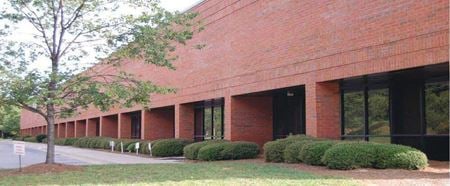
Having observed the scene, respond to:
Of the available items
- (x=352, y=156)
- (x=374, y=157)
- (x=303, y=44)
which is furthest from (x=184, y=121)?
(x=374, y=157)

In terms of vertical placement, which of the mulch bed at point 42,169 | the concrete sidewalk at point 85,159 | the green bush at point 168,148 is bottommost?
the concrete sidewalk at point 85,159

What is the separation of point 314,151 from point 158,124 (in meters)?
20.3

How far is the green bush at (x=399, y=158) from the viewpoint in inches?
563

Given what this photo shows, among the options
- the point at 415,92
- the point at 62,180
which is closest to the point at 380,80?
the point at 415,92

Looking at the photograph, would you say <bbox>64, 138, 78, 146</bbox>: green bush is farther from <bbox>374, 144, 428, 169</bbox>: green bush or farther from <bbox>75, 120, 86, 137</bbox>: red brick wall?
<bbox>374, 144, 428, 169</bbox>: green bush

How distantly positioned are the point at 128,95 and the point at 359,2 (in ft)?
24.2

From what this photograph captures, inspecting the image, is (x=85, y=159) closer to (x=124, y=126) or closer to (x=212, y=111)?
(x=212, y=111)

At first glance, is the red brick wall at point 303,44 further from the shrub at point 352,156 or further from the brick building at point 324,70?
the shrub at point 352,156

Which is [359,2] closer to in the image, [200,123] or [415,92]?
[415,92]

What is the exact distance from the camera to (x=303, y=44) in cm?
1952

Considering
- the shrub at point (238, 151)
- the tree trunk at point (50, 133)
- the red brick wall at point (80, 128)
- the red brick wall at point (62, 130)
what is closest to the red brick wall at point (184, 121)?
the shrub at point (238, 151)

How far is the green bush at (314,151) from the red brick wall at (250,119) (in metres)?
8.24

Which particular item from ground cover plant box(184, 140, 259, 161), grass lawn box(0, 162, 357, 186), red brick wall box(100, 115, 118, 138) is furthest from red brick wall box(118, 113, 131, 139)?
grass lawn box(0, 162, 357, 186)

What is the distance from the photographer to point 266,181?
12.7 metres
